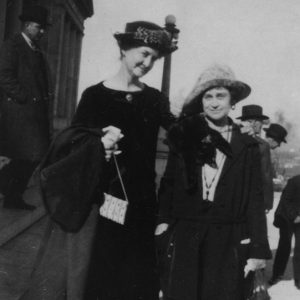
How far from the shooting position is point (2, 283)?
158 inches

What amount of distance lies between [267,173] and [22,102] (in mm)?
3004

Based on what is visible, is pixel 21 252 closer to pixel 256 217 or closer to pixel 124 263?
pixel 124 263

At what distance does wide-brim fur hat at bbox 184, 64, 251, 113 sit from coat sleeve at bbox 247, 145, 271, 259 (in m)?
0.38

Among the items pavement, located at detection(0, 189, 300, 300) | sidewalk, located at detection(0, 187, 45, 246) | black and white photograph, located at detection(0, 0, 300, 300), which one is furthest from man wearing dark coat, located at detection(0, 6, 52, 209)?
black and white photograph, located at detection(0, 0, 300, 300)

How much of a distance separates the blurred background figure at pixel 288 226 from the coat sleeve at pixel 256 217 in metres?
3.03

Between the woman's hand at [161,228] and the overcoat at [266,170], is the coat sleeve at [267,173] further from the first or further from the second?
the woman's hand at [161,228]

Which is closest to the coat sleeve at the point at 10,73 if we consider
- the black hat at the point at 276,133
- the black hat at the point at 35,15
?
the black hat at the point at 35,15

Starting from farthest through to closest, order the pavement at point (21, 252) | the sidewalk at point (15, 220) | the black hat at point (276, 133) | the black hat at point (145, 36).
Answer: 1. the black hat at point (276, 133)
2. the sidewalk at point (15, 220)
3. the pavement at point (21, 252)
4. the black hat at point (145, 36)

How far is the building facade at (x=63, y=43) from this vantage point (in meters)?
10.9

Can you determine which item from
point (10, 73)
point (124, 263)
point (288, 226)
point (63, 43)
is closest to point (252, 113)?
point (288, 226)

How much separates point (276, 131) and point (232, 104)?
161 inches

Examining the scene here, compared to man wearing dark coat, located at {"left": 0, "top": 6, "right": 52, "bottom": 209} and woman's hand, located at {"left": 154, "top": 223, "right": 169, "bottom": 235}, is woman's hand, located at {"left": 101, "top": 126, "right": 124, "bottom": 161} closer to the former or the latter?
woman's hand, located at {"left": 154, "top": 223, "right": 169, "bottom": 235}

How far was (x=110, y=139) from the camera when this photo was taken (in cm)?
257

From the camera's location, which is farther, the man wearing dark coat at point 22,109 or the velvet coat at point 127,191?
the man wearing dark coat at point 22,109
